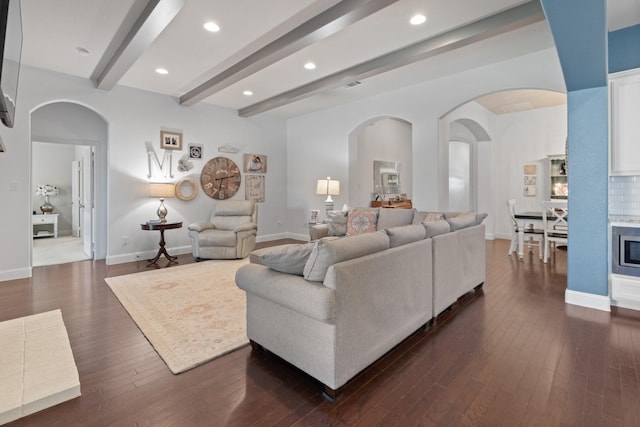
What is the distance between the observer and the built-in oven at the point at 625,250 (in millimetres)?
3021

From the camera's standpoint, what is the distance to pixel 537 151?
23.5 ft

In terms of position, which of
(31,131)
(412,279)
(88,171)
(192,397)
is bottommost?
(192,397)

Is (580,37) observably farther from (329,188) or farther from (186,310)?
(329,188)

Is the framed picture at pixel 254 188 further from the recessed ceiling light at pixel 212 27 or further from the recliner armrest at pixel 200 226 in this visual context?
the recessed ceiling light at pixel 212 27

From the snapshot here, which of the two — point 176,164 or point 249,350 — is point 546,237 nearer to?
point 249,350

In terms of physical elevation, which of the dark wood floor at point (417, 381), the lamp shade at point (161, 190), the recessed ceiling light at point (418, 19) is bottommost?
Result: the dark wood floor at point (417, 381)

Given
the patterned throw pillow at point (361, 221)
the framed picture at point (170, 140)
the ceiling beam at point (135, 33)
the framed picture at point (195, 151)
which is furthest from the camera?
the framed picture at point (195, 151)

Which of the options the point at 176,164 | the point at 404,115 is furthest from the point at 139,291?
the point at 404,115

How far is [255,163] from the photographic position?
23.7 ft

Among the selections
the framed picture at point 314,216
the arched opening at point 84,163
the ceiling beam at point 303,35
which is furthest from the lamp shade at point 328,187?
the arched opening at point 84,163

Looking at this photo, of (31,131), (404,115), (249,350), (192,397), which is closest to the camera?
(192,397)

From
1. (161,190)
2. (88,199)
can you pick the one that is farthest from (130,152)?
(88,199)

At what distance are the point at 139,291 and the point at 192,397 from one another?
2.40 metres

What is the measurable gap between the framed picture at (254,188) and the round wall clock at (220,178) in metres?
0.21
